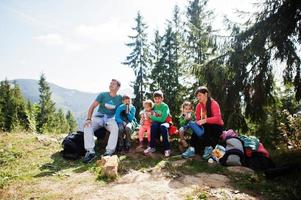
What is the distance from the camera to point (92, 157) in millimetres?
7430

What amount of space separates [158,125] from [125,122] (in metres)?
0.97

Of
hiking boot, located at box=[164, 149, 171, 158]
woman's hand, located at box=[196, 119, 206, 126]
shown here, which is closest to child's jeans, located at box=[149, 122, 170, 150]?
hiking boot, located at box=[164, 149, 171, 158]

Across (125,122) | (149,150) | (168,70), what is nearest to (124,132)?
(125,122)

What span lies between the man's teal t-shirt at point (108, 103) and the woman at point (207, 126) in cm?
223

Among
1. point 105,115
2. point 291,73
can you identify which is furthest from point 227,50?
point 105,115

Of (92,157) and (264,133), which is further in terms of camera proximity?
(264,133)

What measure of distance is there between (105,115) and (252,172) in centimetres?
409

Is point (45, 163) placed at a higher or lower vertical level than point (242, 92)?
lower

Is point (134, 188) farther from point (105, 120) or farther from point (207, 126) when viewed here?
point (105, 120)

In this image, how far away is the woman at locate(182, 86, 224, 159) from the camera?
287 inches

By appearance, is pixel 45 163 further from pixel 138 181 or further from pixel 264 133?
pixel 264 133

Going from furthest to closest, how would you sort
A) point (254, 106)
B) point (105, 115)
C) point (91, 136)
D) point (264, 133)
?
1. point (264, 133)
2. point (254, 106)
3. point (105, 115)
4. point (91, 136)

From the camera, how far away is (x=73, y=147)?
7.75m

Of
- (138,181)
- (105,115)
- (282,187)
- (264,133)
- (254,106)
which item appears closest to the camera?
(282,187)
